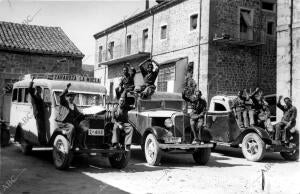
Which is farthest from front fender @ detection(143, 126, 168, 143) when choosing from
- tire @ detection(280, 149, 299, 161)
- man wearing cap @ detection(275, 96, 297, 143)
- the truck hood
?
tire @ detection(280, 149, 299, 161)

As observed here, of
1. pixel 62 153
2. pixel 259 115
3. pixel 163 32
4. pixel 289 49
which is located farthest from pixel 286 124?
pixel 163 32

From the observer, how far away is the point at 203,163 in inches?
404

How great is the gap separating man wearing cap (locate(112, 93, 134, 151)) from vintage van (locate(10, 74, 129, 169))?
22cm

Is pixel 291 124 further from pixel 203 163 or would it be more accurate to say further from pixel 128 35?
pixel 128 35

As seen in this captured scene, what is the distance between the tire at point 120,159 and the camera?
29.0 ft

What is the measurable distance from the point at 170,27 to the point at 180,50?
2097 mm

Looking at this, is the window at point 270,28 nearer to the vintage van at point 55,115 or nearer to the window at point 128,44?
the window at point 128,44

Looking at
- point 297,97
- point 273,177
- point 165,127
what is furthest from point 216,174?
point 297,97

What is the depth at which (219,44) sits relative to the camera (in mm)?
21125

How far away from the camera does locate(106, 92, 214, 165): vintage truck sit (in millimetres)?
9586

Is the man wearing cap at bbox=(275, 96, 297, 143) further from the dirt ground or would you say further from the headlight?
the headlight

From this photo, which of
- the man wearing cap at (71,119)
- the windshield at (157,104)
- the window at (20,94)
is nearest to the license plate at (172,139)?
the windshield at (157,104)

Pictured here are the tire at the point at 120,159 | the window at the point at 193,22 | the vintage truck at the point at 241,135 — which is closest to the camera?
the tire at the point at 120,159

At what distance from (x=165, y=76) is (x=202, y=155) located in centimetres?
1368
